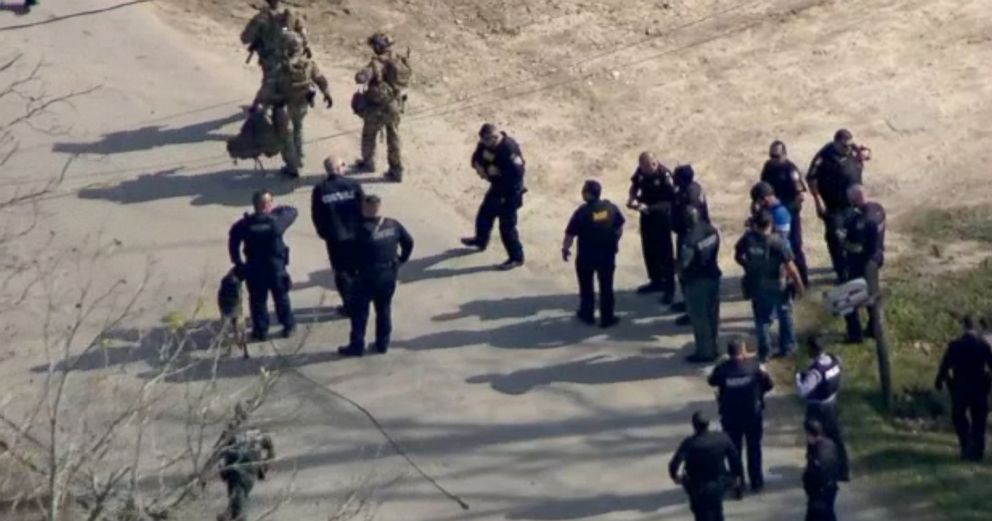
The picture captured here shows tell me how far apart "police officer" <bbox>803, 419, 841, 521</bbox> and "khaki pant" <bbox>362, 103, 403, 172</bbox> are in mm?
6808

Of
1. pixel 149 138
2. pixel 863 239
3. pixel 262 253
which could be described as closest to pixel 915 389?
pixel 863 239

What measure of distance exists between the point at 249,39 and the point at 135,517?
34.3 feet

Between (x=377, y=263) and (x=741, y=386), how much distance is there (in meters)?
3.75

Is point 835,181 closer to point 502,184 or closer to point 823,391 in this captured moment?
point 502,184

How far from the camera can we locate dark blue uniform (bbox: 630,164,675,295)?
23312mm

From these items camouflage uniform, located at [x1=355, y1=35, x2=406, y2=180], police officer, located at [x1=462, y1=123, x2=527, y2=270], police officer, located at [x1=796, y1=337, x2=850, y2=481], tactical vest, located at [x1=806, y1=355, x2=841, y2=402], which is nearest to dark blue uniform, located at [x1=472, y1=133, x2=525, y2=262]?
police officer, located at [x1=462, y1=123, x2=527, y2=270]

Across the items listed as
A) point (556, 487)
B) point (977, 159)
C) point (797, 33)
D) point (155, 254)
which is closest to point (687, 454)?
point (556, 487)

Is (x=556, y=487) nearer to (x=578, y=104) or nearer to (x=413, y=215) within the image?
(x=413, y=215)

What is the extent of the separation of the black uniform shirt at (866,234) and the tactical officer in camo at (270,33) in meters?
5.92

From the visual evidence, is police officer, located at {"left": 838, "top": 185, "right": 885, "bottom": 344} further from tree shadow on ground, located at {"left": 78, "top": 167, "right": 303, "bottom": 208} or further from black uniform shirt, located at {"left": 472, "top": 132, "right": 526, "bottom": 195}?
tree shadow on ground, located at {"left": 78, "top": 167, "right": 303, "bottom": 208}

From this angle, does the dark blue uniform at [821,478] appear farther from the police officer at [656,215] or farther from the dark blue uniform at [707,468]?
the police officer at [656,215]

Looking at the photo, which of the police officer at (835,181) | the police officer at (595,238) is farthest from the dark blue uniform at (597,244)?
the police officer at (835,181)

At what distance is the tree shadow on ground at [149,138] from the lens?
26297 mm

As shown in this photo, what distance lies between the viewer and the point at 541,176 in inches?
1031
